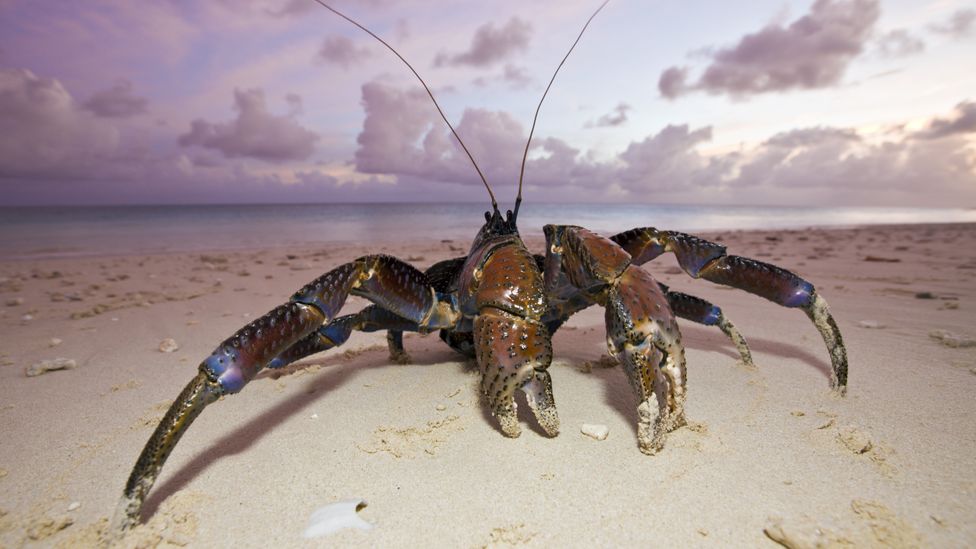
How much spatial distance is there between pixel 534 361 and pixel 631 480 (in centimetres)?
69

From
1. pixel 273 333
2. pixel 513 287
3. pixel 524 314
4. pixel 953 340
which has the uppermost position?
pixel 513 287

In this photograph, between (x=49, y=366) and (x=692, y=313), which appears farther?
(x=49, y=366)

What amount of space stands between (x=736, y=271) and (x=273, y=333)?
2.52 metres

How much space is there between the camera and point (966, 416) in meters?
2.47

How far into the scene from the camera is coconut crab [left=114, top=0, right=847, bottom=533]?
1.81m

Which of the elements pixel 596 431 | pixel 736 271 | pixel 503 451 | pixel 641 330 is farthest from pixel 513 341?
pixel 736 271

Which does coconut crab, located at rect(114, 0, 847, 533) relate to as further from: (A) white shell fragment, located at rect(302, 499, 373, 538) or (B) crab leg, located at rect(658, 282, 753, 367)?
(A) white shell fragment, located at rect(302, 499, 373, 538)

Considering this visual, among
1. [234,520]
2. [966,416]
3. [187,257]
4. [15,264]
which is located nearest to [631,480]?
[234,520]

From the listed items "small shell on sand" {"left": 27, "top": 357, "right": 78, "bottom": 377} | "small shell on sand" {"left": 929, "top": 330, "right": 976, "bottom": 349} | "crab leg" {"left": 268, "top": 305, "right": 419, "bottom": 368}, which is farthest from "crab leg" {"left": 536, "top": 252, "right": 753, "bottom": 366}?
"small shell on sand" {"left": 27, "top": 357, "right": 78, "bottom": 377}

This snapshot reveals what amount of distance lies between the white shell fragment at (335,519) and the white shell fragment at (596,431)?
1138mm

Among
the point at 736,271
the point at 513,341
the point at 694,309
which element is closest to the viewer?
the point at 513,341

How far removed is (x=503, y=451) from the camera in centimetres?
223

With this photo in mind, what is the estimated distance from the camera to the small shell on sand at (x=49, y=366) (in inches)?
137

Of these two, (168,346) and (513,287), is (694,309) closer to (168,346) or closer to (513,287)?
(513,287)
